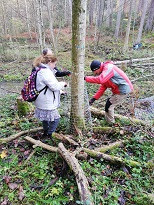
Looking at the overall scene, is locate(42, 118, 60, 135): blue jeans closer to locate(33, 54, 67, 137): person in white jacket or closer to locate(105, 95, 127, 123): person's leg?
locate(33, 54, 67, 137): person in white jacket

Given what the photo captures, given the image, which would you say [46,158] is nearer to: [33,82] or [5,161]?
[5,161]

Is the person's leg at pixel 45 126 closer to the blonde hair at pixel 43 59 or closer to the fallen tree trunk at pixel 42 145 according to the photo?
the fallen tree trunk at pixel 42 145

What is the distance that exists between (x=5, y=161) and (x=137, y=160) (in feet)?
8.27

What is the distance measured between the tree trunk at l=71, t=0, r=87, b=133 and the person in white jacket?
0.31 meters

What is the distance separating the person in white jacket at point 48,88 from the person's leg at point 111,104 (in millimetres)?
1437

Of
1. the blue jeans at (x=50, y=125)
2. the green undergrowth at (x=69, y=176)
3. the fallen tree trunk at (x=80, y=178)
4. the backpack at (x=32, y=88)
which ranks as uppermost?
the backpack at (x=32, y=88)

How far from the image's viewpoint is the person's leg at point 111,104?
4.24m

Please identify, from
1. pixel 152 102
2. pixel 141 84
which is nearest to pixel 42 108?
pixel 152 102

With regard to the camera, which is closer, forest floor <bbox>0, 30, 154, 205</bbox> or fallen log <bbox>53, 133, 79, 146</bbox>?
forest floor <bbox>0, 30, 154, 205</bbox>

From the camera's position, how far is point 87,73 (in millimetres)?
10820

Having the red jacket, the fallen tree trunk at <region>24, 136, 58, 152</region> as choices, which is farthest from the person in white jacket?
the red jacket

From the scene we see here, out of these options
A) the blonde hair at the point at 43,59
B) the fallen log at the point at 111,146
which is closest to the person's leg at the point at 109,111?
the fallen log at the point at 111,146

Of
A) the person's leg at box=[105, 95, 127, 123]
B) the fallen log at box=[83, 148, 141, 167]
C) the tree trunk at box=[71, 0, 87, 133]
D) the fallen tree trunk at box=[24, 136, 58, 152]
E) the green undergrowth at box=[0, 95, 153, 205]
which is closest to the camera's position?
the green undergrowth at box=[0, 95, 153, 205]

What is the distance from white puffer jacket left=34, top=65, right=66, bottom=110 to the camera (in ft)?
10.3
